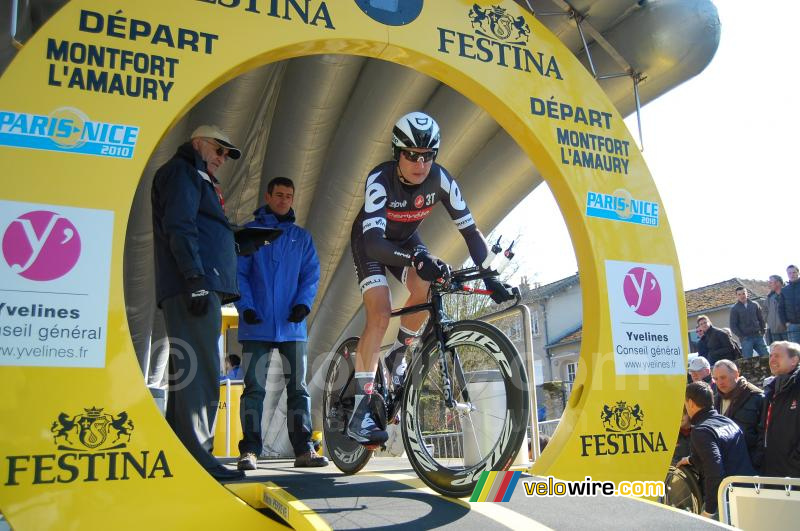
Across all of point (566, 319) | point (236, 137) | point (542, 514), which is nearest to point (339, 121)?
point (236, 137)

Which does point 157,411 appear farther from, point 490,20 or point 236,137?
point 236,137

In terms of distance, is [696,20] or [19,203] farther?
[696,20]

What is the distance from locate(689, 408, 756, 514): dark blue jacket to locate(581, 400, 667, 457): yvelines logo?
0.80 metres

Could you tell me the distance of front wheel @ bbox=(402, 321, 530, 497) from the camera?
3.80m

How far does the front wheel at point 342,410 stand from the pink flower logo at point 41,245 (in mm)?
2337

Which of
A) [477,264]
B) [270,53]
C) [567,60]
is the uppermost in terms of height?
[567,60]

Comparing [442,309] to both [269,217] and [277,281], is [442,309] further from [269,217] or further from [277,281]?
[269,217]

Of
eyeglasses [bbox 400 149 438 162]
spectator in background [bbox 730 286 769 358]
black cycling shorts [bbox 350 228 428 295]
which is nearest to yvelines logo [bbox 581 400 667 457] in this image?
black cycling shorts [bbox 350 228 428 295]

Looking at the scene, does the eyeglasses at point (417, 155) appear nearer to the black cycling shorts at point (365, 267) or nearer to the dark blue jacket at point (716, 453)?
the black cycling shorts at point (365, 267)

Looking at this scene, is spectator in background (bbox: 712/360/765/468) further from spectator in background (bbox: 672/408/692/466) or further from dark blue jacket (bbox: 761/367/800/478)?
spectator in background (bbox: 672/408/692/466)

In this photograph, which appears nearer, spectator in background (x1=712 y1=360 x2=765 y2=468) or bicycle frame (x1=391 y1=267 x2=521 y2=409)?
bicycle frame (x1=391 y1=267 x2=521 y2=409)

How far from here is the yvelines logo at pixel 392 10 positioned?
4.76 metres

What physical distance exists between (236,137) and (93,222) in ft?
15.8

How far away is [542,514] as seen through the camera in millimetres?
3441
